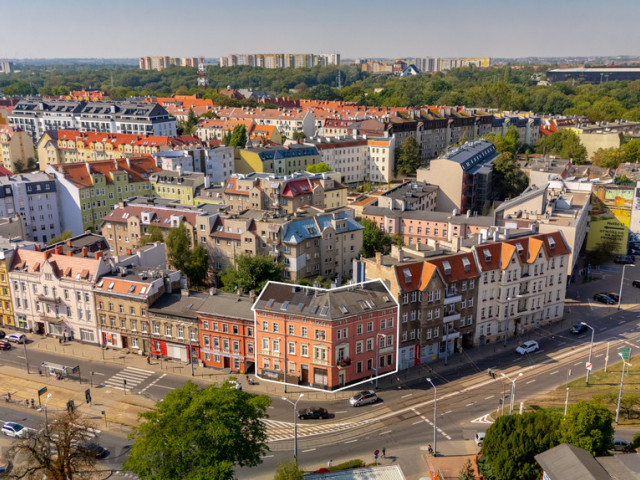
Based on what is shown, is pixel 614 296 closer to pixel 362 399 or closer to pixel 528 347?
pixel 528 347

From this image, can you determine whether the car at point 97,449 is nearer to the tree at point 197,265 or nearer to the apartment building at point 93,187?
the tree at point 197,265

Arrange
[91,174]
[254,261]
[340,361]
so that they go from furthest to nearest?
1. [91,174]
2. [254,261]
3. [340,361]

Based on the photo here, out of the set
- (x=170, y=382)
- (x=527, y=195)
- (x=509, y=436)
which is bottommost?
(x=170, y=382)

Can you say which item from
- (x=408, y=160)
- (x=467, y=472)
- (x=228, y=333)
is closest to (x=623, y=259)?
(x=408, y=160)

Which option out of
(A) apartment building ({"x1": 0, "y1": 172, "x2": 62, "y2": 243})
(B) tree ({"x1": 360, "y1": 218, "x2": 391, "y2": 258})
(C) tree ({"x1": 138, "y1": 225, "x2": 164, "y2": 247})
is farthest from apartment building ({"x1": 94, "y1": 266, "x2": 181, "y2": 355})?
(A) apartment building ({"x1": 0, "y1": 172, "x2": 62, "y2": 243})

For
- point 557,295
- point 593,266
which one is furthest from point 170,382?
point 593,266

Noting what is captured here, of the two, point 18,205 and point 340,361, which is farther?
point 18,205

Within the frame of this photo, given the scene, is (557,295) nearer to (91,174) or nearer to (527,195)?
(527,195)
